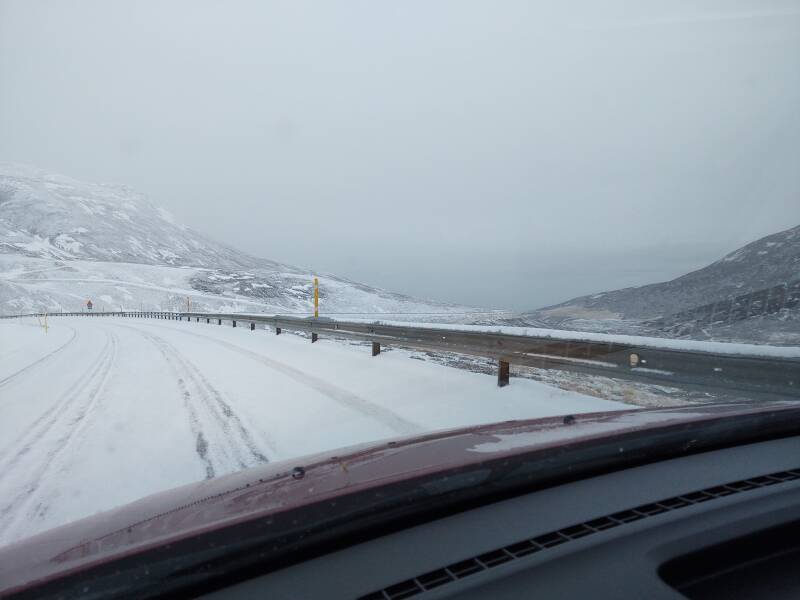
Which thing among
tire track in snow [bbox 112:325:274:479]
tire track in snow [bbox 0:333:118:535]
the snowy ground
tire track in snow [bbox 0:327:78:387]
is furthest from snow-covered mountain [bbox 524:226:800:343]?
tire track in snow [bbox 0:327:78:387]

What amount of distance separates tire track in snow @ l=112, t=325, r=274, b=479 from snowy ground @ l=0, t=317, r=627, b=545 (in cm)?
2

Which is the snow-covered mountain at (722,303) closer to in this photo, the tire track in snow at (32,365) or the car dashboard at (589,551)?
the car dashboard at (589,551)

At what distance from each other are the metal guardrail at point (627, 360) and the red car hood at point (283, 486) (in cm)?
131

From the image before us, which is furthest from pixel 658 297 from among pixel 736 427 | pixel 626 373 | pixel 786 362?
pixel 736 427

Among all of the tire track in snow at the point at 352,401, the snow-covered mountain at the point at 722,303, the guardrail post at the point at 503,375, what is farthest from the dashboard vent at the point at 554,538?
the guardrail post at the point at 503,375

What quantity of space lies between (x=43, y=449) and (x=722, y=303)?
9361 mm

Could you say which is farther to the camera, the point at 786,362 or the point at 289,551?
the point at 786,362

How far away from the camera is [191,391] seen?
7.41 meters

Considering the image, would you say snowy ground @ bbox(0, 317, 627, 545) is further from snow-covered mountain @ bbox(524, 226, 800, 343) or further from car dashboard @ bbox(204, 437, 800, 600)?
car dashboard @ bbox(204, 437, 800, 600)

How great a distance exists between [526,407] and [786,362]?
2.81 metres

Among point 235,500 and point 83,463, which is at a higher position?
point 235,500

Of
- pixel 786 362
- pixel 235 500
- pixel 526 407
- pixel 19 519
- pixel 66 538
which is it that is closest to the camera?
pixel 66 538

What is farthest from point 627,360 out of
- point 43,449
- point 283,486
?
point 43,449

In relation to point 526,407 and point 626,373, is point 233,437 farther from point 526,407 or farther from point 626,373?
point 626,373
